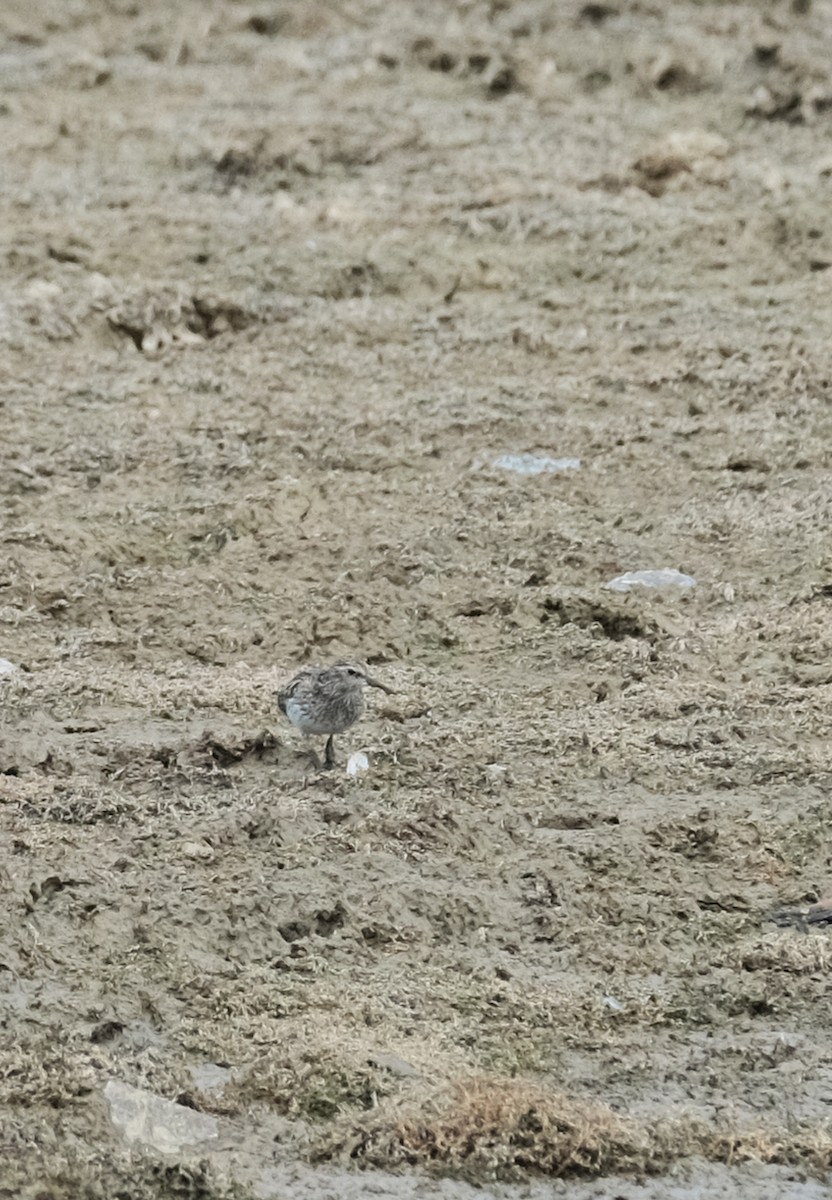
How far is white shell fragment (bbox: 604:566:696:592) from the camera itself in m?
7.97

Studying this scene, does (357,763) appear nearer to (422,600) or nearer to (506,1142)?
(422,600)

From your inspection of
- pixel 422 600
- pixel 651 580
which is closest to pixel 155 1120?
pixel 422 600

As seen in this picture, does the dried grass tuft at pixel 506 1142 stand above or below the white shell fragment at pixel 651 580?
above

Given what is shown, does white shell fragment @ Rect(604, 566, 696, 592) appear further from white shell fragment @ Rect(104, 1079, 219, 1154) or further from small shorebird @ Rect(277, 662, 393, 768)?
white shell fragment @ Rect(104, 1079, 219, 1154)

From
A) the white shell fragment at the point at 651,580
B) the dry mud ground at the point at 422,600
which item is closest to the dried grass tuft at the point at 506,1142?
the dry mud ground at the point at 422,600

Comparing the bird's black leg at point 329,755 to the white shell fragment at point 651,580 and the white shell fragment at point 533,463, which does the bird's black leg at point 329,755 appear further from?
the white shell fragment at point 533,463

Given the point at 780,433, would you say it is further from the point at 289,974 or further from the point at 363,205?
the point at 289,974

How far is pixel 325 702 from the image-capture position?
20.6 ft

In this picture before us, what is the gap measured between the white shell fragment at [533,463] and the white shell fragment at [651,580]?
1.17m

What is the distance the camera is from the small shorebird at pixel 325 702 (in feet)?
20.6

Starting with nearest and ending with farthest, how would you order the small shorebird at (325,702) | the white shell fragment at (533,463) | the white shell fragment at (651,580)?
the small shorebird at (325,702)
the white shell fragment at (651,580)
the white shell fragment at (533,463)

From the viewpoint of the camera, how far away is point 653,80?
14.1 metres

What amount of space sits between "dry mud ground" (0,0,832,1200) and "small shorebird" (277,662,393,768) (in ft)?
0.56

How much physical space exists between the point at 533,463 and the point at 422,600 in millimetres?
1662
